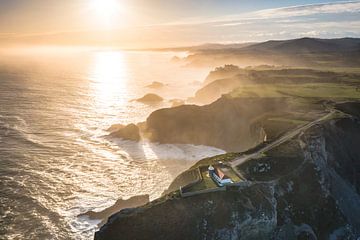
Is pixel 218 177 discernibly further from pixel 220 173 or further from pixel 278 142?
pixel 278 142

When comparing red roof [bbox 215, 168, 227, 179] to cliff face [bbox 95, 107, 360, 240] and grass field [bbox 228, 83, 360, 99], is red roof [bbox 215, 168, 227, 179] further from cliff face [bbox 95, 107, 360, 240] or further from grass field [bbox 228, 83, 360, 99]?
grass field [bbox 228, 83, 360, 99]

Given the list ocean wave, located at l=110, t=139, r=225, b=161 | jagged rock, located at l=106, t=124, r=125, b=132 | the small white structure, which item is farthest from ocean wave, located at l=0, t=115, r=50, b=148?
the small white structure

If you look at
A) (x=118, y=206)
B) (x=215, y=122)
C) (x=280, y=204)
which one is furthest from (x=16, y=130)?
(x=280, y=204)

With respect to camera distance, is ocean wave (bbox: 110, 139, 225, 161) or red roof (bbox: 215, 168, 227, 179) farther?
ocean wave (bbox: 110, 139, 225, 161)

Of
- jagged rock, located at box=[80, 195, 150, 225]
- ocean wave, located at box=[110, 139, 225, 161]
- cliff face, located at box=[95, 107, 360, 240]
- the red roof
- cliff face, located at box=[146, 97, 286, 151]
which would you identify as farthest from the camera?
cliff face, located at box=[146, 97, 286, 151]

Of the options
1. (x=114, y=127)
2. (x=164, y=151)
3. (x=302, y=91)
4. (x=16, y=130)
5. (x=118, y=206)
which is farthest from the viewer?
(x=114, y=127)

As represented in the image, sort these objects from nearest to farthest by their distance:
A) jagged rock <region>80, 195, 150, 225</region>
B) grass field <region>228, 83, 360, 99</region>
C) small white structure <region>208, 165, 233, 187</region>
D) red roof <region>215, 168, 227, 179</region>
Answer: small white structure <region>208, 165, 233, 187</region>, red roof <region>215, 168, 227, 179</region>, jagged rock <region>80, 195, 150, 225</region>, grass field <region>228, 83, 360, 99</region>

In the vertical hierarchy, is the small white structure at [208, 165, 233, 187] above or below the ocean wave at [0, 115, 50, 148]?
below
